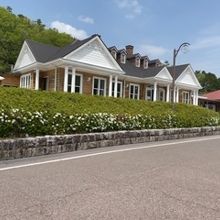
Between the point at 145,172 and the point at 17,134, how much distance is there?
15.3 feet

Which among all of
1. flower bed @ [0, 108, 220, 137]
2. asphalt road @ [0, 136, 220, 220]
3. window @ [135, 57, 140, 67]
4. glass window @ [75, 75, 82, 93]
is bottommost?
asphalt road @ [0, 136, 220, 220]

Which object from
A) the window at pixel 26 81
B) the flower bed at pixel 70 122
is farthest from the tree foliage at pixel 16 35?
the flower bed at pixel 70 122

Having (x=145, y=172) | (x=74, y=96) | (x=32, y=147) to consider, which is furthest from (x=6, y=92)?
(x=145, y=172)

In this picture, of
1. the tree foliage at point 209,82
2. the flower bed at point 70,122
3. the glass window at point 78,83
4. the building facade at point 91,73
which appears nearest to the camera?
the flower bed at point 70,122

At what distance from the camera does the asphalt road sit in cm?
523

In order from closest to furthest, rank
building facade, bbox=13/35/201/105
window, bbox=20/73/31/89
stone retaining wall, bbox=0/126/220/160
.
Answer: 1. stone retaining wall, bbox=0/126/220/160
2. building facade, bbox=13/35/201/105
3. window, bbox=20/73/31/89

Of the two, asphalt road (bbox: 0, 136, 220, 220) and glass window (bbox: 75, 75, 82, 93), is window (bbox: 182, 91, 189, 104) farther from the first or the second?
asphalt road (bbox: 0, 136, 220, 220)

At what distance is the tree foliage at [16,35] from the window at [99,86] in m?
18.7

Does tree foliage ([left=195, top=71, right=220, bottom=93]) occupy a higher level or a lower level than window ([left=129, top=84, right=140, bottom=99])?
higher

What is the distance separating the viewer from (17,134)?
1106 cm

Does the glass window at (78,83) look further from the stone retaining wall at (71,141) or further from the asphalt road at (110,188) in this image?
the asphalt road at (110,188)

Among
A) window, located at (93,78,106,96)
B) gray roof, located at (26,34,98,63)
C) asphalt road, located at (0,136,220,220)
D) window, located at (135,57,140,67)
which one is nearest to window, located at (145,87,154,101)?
window, located at (135,57,140,67)

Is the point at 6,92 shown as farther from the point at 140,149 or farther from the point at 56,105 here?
the point at 140,149

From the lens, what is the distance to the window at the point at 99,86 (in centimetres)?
2938
